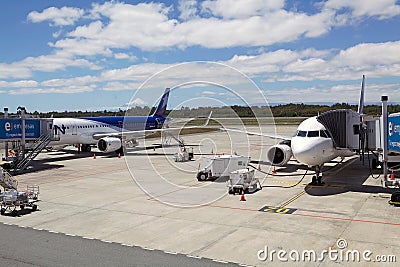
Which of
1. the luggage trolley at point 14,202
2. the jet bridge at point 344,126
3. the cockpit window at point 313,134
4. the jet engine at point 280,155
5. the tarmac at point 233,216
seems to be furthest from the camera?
the jet engine at point 280,155

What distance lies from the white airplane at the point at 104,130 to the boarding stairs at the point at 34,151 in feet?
9.38

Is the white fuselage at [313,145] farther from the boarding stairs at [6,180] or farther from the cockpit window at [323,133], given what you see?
the boarding stairs at [6,180]

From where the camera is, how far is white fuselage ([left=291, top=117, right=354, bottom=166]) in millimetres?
20906

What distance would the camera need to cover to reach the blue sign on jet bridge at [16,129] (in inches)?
1276

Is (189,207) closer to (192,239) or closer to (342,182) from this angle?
(192,239)

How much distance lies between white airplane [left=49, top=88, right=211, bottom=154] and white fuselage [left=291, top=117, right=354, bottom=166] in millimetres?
18615

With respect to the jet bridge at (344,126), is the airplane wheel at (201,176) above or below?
below

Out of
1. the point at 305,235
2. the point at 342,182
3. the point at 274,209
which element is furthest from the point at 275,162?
the point at 305,235

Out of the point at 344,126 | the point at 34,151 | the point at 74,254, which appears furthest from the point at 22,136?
the point at 344,126

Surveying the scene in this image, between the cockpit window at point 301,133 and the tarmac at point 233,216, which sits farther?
the cockpit window at point 301,133

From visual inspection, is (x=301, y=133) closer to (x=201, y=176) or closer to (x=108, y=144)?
(x=201, y=176)

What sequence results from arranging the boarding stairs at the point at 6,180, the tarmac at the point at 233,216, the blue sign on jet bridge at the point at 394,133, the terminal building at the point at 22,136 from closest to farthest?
the tarmac at the point at 233,216, the blue sign on jet bridge at the point at 394,133, the boarding stairs at the point at 6,180, the terminal building at the point at 22,136

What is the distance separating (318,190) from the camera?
21828 mm

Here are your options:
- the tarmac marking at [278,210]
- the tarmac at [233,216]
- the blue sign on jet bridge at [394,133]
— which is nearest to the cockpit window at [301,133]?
the tarmac at [233,216]
